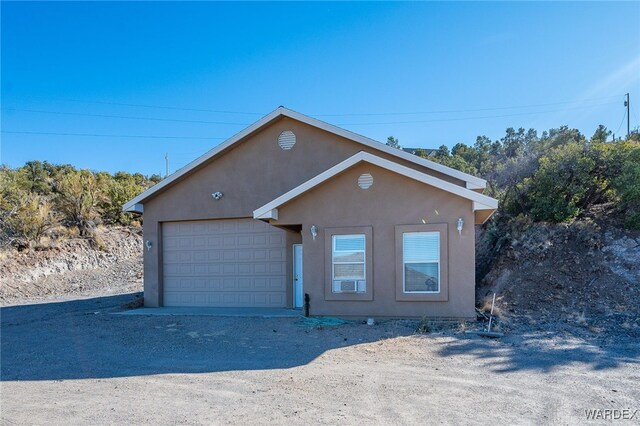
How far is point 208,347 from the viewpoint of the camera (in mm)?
8539

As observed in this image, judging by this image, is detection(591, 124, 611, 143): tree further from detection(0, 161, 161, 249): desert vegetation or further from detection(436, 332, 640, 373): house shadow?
detection(0, 161, 161, 249): desert vegetation

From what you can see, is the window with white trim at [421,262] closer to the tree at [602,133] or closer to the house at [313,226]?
the house at [313,226]

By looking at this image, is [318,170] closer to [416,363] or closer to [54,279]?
[416,363]

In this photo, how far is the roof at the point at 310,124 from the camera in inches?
483

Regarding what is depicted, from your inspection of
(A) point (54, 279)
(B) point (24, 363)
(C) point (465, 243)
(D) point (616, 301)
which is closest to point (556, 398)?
(C) point (465, 243)

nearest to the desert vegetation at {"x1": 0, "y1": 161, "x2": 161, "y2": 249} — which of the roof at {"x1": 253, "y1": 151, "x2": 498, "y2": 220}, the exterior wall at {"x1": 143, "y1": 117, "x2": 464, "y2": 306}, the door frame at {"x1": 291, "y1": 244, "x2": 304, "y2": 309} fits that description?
the exterior wall at {"x1": 143, "y1": 117, "x2": 464, "y2": 306}

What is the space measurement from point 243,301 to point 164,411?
8689 mm

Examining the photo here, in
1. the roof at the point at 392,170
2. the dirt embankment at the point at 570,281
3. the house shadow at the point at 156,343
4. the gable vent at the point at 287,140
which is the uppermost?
the gable vent at the point at 287,140

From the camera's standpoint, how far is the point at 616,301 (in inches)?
440

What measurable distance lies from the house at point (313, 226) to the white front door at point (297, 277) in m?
0.03

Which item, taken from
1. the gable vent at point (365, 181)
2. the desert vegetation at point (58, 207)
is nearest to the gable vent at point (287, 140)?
the gable vent at point (365, 181)

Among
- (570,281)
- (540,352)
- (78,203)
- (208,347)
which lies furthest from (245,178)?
(78,203)

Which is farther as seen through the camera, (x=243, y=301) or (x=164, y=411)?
(x=243, y=301)

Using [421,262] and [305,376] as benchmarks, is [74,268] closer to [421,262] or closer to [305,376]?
[421,262]
